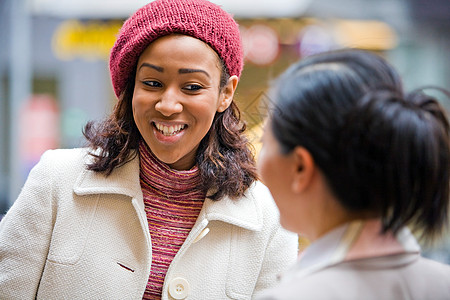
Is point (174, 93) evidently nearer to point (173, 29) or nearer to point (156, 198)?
point (173, 29)

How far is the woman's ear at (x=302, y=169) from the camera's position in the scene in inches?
42.3

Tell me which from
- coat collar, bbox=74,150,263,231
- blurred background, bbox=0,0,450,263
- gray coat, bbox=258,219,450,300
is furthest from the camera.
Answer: blurred background, bbox=0,0,450,263

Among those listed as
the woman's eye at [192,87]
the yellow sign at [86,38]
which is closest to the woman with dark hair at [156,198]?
the woman's eye at [192,87]

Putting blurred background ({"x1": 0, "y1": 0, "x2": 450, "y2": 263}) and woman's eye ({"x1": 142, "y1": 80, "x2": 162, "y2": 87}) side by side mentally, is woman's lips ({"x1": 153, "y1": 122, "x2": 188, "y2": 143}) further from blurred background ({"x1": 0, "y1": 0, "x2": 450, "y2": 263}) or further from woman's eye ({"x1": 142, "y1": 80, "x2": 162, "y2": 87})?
blurred background ({"x1": 0, "y1": 0, "x2": 450, "y2": 263})

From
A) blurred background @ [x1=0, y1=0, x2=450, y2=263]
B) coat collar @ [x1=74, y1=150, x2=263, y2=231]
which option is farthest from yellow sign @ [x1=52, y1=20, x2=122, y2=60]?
coat collar @ [x1=74, y1=150, x2=263, y2=231]

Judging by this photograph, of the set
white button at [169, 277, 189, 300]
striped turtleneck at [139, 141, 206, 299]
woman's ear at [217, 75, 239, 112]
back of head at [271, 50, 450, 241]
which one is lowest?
white button at [169, 277, 189, 300]

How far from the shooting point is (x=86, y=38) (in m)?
6.66

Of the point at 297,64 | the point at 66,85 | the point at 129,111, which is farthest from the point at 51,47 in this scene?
the point at 297,64

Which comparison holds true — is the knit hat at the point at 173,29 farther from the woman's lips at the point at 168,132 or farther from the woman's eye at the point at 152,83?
the woman's lips at the point at 168,132

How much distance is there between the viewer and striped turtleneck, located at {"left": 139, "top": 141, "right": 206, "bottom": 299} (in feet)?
5.82

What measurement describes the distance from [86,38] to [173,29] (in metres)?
5.29

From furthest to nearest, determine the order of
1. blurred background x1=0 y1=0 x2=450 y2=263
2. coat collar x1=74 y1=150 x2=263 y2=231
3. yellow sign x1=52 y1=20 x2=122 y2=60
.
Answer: yellow sign x1=52 y1=20 x2=122 y2=60, blurred background x1=0 y1=0 x2=450 y2=263, coat collar x1=74 y1=150 x2=263 y2=231

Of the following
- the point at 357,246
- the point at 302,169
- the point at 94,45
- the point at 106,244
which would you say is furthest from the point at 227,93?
the point at 94,45

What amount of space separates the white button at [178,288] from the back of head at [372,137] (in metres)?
0.80
